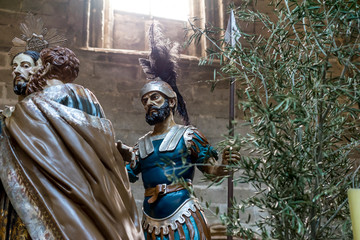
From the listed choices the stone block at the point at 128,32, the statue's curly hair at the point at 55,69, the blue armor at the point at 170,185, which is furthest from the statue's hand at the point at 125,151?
the stone block at the point at 128,32

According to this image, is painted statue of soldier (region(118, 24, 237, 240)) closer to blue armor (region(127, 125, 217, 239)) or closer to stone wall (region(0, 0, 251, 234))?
blue armor (region(127, 125, 217, 239))

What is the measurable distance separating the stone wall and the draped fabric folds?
2553 millimetres

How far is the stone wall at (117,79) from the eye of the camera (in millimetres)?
4734

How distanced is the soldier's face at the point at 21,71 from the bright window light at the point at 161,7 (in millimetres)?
2965

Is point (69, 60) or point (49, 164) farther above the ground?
point (69, 60)

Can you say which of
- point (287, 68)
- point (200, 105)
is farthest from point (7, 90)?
point (287, 68)

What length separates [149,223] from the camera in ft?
9.17

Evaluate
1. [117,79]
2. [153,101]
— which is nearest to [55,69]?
[153,101]

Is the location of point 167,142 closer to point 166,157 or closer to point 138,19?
point 166,157

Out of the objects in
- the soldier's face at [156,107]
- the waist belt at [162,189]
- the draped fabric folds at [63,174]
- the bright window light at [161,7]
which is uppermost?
the bright window light at [161,7]

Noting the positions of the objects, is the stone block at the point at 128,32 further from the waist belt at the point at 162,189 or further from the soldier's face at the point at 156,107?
the waist belt at the point at 162,189

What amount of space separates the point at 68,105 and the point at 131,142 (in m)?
2.50

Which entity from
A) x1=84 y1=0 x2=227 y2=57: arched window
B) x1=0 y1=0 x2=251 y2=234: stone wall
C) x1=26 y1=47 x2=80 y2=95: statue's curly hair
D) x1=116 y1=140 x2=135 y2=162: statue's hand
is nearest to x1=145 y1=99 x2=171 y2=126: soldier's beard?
x1=116 y1=140 x2=135 y2=162: statue's hand

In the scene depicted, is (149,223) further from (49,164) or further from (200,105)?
(200,105)
